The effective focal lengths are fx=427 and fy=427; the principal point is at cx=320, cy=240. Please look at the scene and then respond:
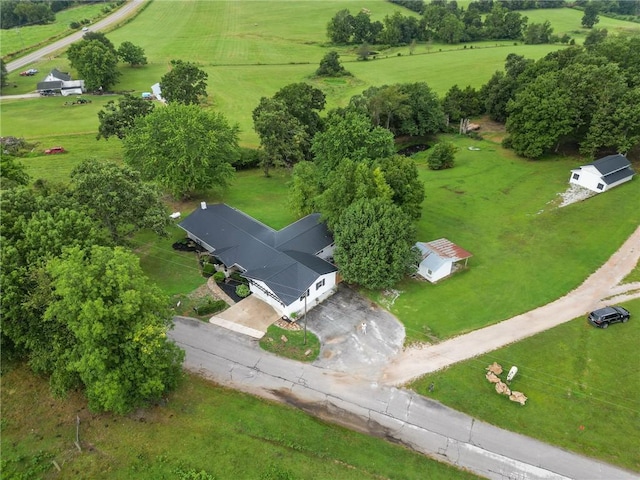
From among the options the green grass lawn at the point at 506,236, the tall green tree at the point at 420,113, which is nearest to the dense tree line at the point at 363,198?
the green grass lawn at the point at 506,236

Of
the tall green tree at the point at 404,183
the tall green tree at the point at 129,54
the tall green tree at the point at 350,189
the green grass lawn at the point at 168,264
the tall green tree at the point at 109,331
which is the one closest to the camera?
the tall green tree at the point at 109,331

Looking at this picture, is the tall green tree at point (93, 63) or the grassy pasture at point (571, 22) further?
the grassy pasture at point (571, 22)

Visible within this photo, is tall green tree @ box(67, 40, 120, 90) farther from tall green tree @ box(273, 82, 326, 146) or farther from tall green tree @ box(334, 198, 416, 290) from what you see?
tall green tree @ box(334, 198, 416, 290)

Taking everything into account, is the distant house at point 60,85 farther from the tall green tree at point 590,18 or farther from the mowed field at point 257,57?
the tall green tree at point 590,18

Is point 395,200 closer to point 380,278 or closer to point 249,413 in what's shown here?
point 380,278

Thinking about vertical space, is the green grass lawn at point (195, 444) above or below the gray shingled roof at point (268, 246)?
below

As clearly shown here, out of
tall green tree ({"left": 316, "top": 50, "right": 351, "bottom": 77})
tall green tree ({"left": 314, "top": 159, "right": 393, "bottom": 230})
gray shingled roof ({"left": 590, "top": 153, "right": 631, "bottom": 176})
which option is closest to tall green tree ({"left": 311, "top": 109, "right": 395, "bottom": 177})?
tall green tree ({"left": 314, "top": 159, "right": 393, "bottom": 230})
